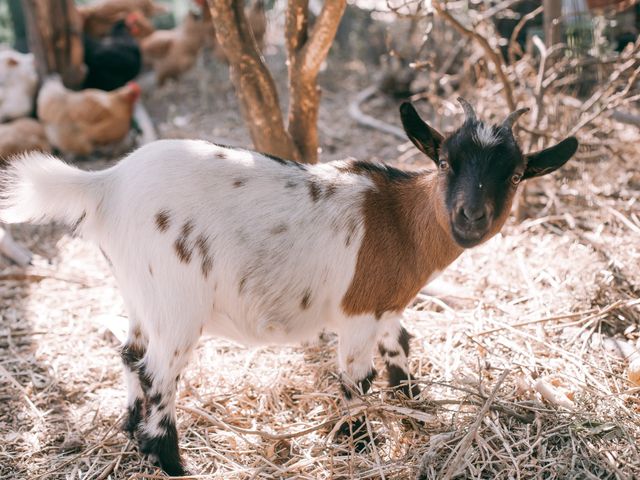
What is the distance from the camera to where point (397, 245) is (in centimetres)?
317

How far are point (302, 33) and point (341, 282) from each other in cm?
191

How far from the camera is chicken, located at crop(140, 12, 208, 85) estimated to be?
30.4 feet

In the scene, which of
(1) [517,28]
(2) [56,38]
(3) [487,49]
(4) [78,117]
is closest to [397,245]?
(3) [487,49]

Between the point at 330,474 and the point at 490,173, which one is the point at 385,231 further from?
the point at 330,474

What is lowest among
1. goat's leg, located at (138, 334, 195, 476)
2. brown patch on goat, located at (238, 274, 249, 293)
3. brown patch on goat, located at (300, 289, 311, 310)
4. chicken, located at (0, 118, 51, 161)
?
chicken, located at (0, 118, 51, 161)

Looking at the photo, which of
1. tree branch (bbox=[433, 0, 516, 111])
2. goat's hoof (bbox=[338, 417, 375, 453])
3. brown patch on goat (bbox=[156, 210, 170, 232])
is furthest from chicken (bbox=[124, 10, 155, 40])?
goat's hoof (bbox=[338, 417, 375, 453])

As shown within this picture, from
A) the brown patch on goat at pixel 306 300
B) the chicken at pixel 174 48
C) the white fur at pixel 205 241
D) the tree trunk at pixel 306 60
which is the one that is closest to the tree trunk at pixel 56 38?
the chicken at pixel 174 48

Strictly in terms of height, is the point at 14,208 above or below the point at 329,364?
above

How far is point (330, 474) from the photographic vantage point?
9.46ft

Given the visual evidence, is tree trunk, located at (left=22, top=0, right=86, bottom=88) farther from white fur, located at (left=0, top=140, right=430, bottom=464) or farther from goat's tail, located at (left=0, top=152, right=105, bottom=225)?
goat's tail, located at (left=0, top=152, right=105, bottom=225)

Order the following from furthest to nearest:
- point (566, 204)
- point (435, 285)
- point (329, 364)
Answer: point (566, 204)
point (435, 285)
point (329, 364)

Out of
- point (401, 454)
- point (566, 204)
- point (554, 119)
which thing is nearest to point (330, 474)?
point (401, 454)

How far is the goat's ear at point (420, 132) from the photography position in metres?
3.14

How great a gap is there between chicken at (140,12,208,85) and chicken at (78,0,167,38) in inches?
19.3
